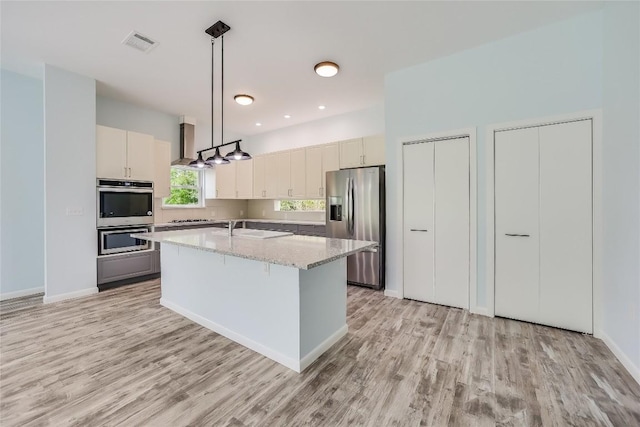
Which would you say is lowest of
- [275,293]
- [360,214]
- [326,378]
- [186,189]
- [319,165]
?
[326,378]

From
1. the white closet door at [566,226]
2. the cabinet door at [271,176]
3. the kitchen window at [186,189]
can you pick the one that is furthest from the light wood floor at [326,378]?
the cabinet door at [271,176]

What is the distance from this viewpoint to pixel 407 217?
360cm

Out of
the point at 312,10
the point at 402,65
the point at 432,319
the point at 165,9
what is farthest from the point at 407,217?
the point at 165,9

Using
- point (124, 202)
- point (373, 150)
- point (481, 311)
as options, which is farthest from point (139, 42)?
point (481, 311)

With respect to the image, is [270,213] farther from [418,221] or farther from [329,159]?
[418,221]

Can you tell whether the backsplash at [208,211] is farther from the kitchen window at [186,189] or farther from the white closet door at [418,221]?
the white closet door at [418,221]

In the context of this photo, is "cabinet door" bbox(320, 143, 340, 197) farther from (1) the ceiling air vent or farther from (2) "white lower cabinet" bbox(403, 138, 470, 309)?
(1) the ceiling air vent

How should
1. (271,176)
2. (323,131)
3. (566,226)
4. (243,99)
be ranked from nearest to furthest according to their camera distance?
(566,226), (243,99), (323,131), (271,176)

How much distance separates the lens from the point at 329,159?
4.90 m

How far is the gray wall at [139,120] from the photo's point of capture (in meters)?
4.46

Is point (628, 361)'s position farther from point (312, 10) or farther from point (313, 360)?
point (312, 10)

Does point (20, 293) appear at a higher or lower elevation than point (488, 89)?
lower

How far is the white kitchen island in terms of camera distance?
82.8 inches

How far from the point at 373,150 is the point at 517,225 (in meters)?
2.21
